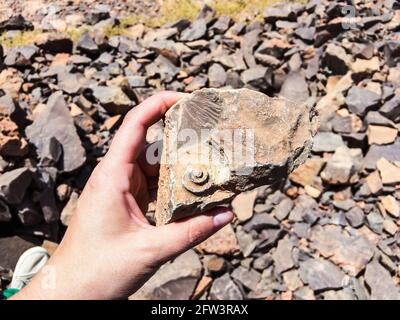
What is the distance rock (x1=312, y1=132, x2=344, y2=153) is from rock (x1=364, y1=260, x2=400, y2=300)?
132 cm

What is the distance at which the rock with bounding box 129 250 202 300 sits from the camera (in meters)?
3.83

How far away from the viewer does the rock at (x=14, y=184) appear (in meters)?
3.65

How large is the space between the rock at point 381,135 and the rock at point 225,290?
7.16 ft

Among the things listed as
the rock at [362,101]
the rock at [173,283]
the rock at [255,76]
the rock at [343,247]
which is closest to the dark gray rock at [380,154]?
the rock at [362,101]

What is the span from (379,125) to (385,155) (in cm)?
39

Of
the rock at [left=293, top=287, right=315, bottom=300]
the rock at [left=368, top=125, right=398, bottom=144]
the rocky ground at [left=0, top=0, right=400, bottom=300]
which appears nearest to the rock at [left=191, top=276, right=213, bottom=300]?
the rocky ground at [left=0, top=0, right=400, bottom=300]

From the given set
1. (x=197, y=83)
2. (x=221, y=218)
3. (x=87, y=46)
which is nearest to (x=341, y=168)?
(x=197, y=83)

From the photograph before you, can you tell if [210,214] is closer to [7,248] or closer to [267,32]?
[7,248]

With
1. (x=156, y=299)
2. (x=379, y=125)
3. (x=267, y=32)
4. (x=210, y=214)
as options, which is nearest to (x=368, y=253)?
(x=379, y=125)

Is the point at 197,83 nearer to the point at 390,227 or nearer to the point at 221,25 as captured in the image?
the point at 221,25

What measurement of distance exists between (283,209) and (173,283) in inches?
55.6

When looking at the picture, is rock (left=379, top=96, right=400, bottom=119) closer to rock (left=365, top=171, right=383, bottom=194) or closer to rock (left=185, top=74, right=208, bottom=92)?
rock (left=365, top=171, right=383, bottom=194)

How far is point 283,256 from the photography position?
4172 mm

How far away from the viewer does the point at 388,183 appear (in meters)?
4.24
